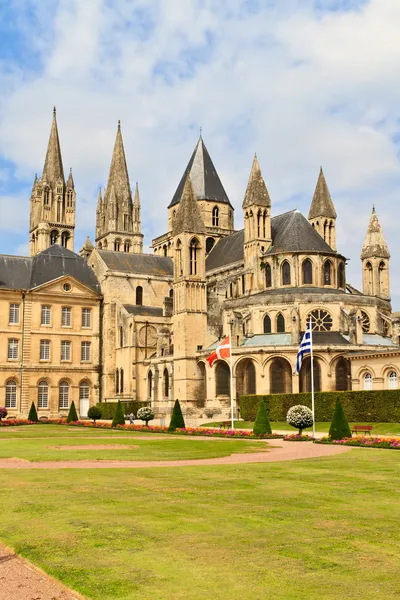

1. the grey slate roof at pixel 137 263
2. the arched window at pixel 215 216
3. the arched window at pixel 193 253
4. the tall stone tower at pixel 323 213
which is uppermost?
the arched window at pixel 215 216

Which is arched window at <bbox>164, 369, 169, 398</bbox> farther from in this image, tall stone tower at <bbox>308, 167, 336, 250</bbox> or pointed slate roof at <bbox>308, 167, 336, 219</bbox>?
pointed slate roof at <bbox>308, 167, 336, 219</bbox>

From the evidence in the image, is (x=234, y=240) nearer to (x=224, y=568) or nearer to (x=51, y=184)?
(x=51, y=184)

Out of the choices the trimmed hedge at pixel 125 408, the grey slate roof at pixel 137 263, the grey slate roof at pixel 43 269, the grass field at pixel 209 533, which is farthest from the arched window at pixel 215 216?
the grass field at pixel 209 533

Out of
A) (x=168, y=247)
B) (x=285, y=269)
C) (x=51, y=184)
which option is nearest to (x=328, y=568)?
(x=285, y=269)

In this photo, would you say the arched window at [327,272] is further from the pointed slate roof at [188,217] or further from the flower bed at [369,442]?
the flower bed at [369,442]

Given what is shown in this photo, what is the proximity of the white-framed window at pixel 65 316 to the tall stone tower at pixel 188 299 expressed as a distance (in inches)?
560

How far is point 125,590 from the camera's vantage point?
27.0 feet

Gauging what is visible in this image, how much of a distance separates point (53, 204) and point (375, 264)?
2003 inches

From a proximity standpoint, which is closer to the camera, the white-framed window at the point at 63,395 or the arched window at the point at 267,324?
the arched window at the point at 267,324

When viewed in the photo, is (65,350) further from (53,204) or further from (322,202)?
(53,204)

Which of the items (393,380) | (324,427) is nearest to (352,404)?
(324,427)

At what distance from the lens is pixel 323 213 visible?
7944cm

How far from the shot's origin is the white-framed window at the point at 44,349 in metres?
75.2

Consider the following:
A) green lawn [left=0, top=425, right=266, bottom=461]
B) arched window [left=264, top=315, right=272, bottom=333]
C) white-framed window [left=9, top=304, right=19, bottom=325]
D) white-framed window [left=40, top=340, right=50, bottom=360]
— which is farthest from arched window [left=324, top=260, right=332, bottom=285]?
green lawn [left=0, top=425, right=266, bottom=461]
